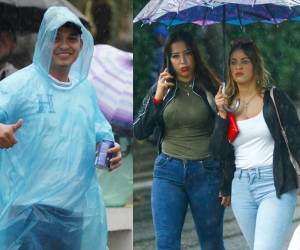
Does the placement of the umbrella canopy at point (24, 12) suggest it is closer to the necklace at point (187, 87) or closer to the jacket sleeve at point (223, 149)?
the necklace at point (187, 87)

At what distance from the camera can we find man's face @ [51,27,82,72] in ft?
19.5

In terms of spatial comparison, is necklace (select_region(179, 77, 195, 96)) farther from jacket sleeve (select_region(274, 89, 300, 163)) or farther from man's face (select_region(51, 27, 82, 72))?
man's face (select_region(51, 27, 82, 72))

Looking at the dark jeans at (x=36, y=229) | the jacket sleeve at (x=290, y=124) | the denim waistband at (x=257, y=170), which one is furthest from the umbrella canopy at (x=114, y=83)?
the dark jeans at (x=36, y=229)

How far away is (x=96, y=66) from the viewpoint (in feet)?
22.9

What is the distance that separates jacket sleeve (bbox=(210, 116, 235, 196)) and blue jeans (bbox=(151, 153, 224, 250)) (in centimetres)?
11

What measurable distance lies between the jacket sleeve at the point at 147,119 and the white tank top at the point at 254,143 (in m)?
0.59

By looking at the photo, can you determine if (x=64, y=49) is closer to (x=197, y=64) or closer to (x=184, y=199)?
(x=197, y=64)

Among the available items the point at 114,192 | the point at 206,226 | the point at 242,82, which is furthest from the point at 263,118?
the point at 114,192

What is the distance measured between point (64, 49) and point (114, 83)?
1.07 m

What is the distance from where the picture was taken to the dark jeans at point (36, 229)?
5711 millimetres

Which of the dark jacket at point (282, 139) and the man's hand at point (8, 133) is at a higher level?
the man's hand at point (8, 133)

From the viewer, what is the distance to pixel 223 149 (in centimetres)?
645

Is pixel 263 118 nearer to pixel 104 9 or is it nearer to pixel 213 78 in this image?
pixel 213 78

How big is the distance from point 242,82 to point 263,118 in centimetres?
34
